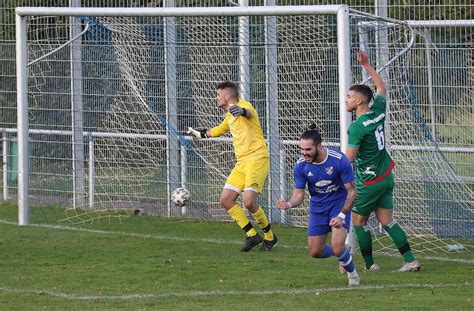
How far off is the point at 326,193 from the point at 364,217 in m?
Result: 1.12

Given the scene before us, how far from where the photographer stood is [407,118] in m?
14.7

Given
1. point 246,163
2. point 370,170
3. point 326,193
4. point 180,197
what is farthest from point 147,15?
point 326,193

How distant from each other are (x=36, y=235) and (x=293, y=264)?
13.5ft

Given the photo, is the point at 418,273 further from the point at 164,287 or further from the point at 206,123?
the point at 206,123

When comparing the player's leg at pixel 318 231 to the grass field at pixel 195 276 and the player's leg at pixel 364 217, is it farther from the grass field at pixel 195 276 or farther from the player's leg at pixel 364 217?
the player's leg at pixel 364 217

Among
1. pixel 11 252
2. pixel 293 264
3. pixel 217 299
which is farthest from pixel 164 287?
pixel 11 252

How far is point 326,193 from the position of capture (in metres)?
11.3

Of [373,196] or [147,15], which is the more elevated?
[147,15]

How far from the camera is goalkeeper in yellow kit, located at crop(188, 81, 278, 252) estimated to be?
13836mm

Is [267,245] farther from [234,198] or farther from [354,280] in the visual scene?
[354,280]

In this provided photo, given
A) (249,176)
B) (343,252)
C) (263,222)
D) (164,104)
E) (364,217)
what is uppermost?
(164,104)

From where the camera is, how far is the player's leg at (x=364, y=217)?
12.1 m

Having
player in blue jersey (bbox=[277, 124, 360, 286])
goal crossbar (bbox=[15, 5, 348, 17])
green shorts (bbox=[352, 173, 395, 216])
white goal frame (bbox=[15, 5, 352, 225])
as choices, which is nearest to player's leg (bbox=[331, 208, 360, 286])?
player in blue jersey (bbox=[277, 124, 360, 286])

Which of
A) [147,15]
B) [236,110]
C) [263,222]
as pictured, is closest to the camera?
[236,110]
